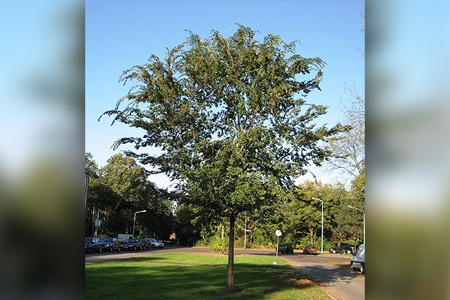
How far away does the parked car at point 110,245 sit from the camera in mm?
49469

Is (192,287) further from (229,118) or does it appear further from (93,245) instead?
(93,245)

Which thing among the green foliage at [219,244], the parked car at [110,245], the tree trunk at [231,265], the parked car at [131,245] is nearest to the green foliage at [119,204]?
the parked car at [131,245]

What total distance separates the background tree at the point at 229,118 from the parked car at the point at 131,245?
41401 mm

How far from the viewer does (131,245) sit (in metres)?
55.8

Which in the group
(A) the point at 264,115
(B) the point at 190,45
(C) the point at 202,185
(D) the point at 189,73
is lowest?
(C) the point at 202,185

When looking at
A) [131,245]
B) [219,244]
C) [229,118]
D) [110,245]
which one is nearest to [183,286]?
[229,118]

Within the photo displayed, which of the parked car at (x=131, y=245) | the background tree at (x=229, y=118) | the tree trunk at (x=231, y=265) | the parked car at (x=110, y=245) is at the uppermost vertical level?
the background tree at (x=229, y=118)

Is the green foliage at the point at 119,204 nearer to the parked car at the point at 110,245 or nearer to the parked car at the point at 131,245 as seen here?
the parked car at the point at 131,245

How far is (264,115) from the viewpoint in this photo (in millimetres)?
15102

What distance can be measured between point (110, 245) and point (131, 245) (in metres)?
5.56

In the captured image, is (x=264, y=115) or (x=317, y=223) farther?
(x=317, y=223)
